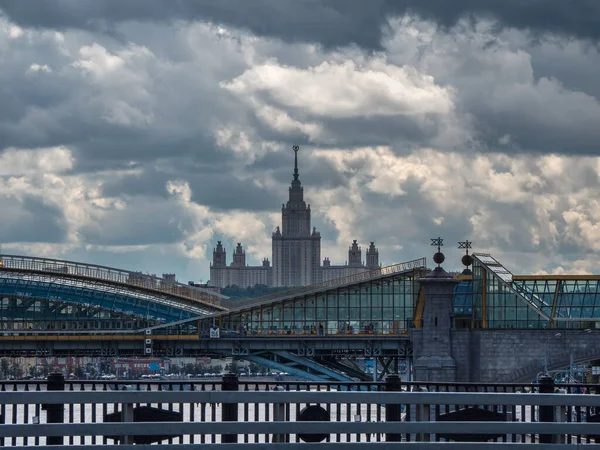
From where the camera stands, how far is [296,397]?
81.5 feet

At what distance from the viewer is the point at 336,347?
382ft

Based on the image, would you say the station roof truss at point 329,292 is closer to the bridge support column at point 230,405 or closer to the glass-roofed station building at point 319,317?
the glass-roofed station building at point 319,317

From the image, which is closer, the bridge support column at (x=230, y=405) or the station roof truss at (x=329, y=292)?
the bridge support column at (x=230, y=405)

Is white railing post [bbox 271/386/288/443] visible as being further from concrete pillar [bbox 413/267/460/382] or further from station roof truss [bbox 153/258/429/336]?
station roof truss [bbox 153/258/429/336]

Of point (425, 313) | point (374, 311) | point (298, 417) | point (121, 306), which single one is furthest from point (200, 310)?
point (298, 417)
